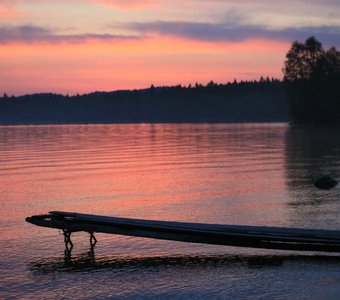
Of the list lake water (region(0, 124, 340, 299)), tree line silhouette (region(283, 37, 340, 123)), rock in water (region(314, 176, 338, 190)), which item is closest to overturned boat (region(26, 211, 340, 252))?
lake water (region(0, 124, 340, 299))

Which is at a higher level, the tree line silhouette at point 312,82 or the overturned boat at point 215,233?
the tree line silhouette at point 312,82

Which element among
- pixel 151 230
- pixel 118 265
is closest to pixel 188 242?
pixel 151 230

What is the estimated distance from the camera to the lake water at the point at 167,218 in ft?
44.0

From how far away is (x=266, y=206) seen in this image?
2411cm

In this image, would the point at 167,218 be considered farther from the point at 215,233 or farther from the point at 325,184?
the point at 325,184

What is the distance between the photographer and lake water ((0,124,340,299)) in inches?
527

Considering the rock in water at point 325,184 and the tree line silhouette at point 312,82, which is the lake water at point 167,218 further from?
the tree line silhouette at point 312,82

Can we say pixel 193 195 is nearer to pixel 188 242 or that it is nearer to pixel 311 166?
pixel 188 242

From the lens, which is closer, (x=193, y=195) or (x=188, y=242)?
(x=188, y=242)

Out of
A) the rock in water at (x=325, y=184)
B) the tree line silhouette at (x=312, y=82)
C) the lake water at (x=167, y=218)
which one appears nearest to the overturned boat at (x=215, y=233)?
the lake water at (x=167, y=218)

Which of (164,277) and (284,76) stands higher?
(284,76)

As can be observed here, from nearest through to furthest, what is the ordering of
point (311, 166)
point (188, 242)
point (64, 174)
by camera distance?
point (188, 242) → point (64, 174) → point (311, 166)

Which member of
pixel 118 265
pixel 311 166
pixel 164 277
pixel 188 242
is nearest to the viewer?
pixel 164 277

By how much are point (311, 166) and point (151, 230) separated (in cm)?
2736
